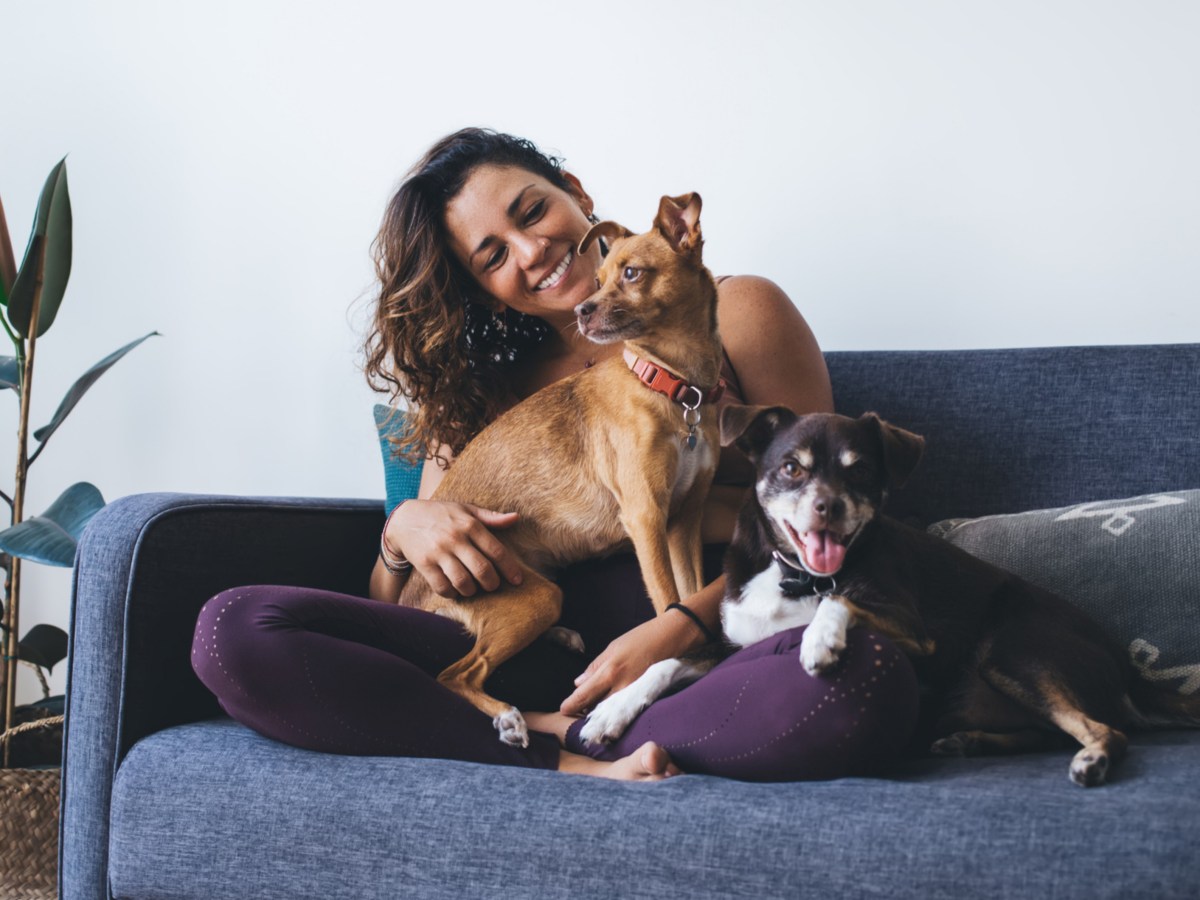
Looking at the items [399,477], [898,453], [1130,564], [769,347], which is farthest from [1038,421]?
[399,477]

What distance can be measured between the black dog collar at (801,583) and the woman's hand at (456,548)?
54 cm

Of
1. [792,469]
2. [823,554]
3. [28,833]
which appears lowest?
[28,833]

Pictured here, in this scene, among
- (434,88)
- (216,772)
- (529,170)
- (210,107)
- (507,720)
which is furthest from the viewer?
(210,107)

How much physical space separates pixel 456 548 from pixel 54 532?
3.49 ft

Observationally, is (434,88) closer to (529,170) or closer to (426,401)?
(529,170)

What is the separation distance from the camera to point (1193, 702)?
1663mm

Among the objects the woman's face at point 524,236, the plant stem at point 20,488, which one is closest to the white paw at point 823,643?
the woman's face at point 524,236

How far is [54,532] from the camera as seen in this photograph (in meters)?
2.44

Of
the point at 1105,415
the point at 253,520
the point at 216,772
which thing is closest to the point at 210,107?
the point at 253,520

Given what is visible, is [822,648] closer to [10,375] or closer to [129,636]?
[129,636]

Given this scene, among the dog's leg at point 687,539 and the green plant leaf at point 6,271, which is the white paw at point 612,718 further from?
the green plant leaf at point 6,271

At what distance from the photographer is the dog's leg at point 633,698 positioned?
165cm

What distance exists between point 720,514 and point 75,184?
258 centimetres

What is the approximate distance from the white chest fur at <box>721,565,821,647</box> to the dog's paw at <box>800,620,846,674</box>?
29 centimetres
